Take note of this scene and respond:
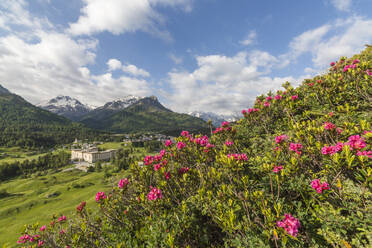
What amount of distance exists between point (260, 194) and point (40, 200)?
7650cm

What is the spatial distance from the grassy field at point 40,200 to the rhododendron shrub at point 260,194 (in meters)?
26.7

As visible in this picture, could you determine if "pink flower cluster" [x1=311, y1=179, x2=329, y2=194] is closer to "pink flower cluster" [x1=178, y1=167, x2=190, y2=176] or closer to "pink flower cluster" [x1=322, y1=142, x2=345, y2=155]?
"pink flower cluster" [x1=322, y1=142, x2=345, y2=155]

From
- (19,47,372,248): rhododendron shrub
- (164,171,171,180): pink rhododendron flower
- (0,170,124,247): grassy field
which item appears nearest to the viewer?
(19,47,372,248): rhododendron shrub

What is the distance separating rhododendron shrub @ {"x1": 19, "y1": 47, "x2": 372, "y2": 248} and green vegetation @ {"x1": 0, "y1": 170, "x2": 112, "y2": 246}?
34882 millimetres

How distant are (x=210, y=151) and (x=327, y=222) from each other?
321 centimetres

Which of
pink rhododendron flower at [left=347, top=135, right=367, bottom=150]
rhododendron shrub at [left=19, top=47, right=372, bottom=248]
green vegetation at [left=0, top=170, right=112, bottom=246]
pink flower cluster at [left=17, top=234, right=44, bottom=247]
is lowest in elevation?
green vegetation at [left=0, top=170, right=112, bottom=246]

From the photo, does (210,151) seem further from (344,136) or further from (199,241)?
(344,136)

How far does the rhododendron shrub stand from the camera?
2.79 meters

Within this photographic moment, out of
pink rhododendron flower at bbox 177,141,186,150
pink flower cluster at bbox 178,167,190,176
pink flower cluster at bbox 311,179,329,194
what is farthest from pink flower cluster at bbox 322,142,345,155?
pink rhododendron flower at bbox 177,141,186,150

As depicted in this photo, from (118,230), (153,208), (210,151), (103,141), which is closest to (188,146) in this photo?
(210,151)

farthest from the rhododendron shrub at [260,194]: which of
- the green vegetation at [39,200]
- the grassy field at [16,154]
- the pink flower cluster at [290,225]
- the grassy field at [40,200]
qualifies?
the grassy field at [16,154]

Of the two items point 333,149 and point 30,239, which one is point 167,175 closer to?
point 333,149

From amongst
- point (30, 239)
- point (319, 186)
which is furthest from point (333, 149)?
point (30, 239)

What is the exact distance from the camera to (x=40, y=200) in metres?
52.1
